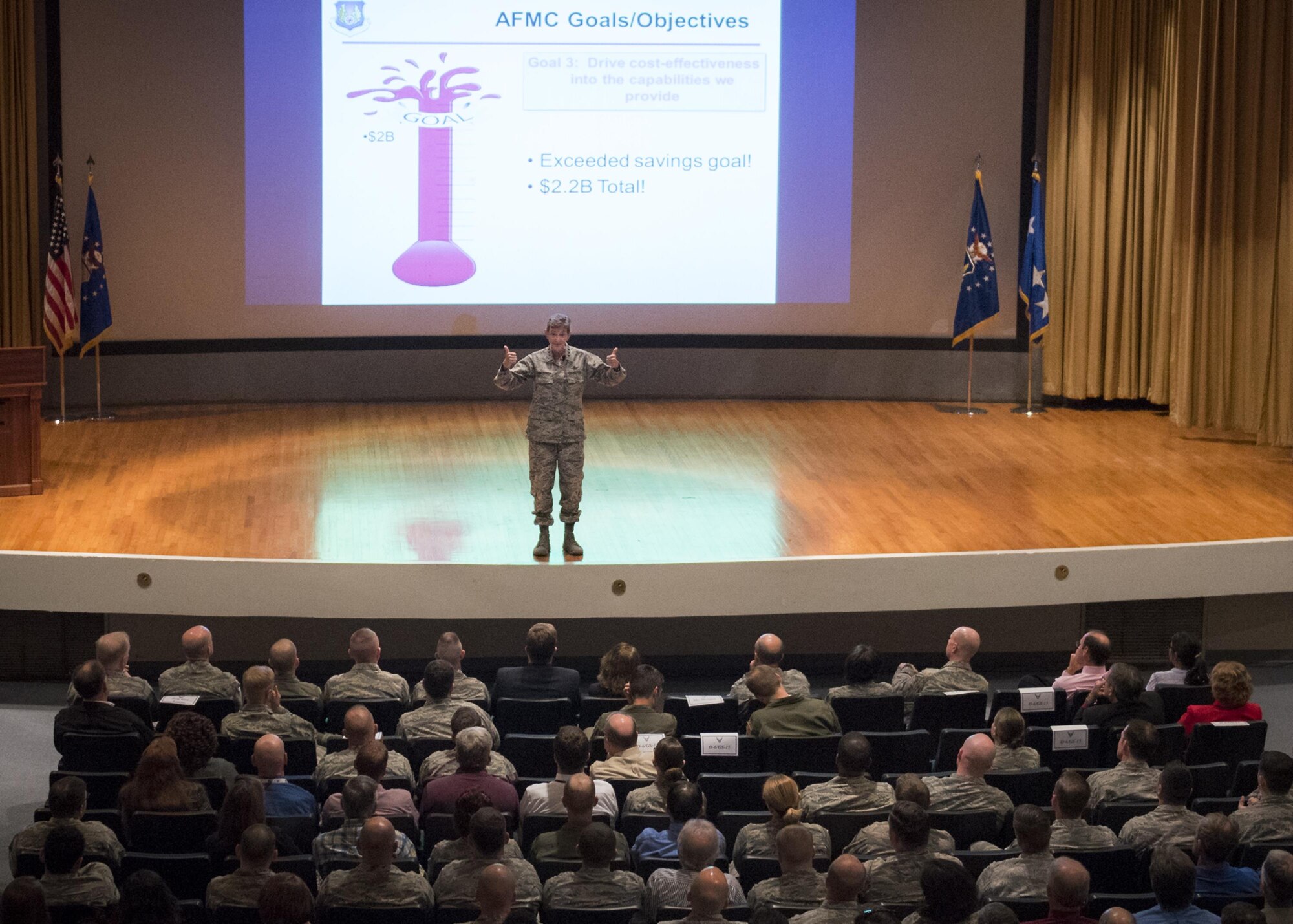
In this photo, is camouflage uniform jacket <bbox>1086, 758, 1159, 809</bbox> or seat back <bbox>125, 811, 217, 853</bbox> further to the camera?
camouflage uniform jacket <bbox>1086, 758, 1159, 809</bbox>

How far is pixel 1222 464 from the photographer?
35.2 feet

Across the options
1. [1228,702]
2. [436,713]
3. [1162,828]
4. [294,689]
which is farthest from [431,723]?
[1228,702]

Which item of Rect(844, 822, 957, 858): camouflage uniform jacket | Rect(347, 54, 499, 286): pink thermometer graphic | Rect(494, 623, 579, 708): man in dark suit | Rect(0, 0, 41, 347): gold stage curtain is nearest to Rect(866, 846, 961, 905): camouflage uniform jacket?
Rect(844, 822, 957, 858): camouflage uniform jacket

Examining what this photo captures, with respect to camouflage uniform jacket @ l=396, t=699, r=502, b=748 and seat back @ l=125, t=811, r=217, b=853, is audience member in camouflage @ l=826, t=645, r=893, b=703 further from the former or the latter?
seat back @ l=125, t=811, r=217, b=853

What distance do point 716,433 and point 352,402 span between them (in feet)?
9.32

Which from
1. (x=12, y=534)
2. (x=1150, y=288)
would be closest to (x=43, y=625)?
(x=12, y=534)

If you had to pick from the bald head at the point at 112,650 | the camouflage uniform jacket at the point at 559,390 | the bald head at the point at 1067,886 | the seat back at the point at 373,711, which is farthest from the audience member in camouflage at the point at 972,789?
the bald head at the point at 112,650

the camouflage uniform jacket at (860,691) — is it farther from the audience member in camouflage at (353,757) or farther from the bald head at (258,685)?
the bald head at (258,685)

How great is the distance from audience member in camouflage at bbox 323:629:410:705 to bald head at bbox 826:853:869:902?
2.83 m

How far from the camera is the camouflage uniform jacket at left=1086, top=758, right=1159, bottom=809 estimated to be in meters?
6.00

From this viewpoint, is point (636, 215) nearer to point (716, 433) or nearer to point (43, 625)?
point (716, 433)

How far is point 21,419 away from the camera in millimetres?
9508

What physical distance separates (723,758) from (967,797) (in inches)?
39.4

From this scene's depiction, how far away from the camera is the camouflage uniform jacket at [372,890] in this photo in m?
4.93
